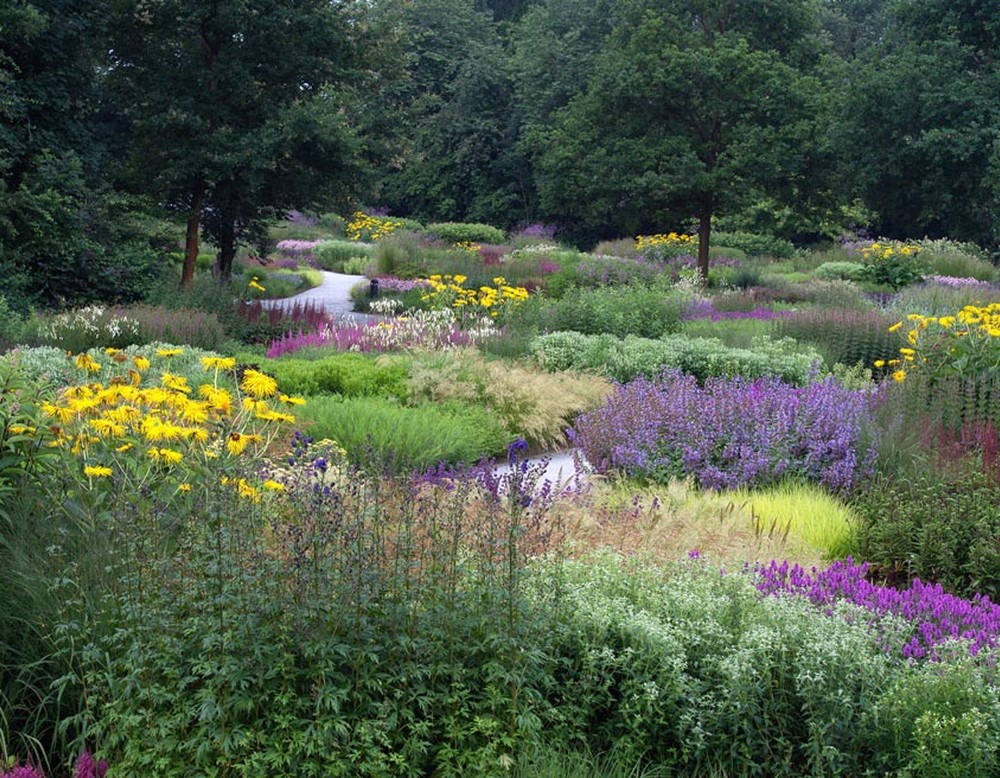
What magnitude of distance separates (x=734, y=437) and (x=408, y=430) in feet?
7.73

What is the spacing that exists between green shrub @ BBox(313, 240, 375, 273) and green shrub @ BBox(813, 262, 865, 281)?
1482cm

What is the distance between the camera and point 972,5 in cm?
2641

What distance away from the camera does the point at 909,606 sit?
399 centimetres

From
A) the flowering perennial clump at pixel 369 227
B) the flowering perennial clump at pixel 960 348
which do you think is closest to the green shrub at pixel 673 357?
the flowering perennial clump at pixel 960 348

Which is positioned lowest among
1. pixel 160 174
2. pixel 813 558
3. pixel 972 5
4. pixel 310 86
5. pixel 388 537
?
pixel 813 558

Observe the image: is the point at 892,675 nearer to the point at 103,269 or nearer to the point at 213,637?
the point at 213,637

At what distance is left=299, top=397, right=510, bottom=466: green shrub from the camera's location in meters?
6.96

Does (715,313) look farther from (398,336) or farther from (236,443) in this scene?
(236,443)

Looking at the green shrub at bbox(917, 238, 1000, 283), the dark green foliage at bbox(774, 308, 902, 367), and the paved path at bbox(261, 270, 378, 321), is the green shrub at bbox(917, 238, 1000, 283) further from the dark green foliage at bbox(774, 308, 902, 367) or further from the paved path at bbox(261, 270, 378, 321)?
the paved path at bbox(261, 270, 378, 321)

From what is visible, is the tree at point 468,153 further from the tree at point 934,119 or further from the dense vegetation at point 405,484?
the dense vegetation at point 405,484

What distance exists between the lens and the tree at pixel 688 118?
70.7 ft

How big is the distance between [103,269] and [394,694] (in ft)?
49.5

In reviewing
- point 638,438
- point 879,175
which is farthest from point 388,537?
point 879,175

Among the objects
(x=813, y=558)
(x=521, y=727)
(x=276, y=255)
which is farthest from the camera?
(x=276, y=255)
